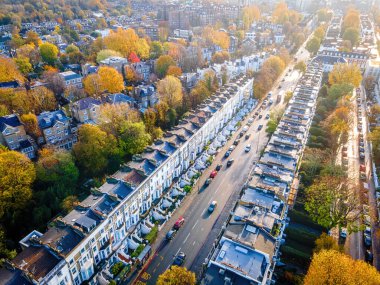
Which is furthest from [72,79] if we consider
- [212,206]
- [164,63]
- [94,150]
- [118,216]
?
[212,206]

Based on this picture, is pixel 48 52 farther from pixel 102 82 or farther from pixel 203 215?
pixel 203 215

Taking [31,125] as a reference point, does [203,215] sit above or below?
below

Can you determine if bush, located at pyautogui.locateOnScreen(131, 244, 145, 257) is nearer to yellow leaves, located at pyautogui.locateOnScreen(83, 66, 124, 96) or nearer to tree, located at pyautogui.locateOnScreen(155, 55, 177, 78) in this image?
yellow leaves, located at pyautogui.locateOnScreen(83, 66, 124, 96)

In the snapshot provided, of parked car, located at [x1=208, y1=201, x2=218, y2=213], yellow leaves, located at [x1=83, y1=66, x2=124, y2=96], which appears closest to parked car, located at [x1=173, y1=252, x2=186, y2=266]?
parked car, located at [x1=208, y1=201, x2=218, y2=213]

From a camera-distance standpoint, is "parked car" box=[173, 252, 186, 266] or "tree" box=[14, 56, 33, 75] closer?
"parked car" box=[173, 252, 186, 266]

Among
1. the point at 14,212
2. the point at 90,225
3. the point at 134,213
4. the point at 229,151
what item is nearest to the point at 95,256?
the point at 90,225

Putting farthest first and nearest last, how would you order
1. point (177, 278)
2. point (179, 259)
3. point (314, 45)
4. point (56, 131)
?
point (314, 45), point (56, 131), point (179, 259), point (177, 278)

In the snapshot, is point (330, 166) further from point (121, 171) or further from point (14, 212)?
point (14, 212)

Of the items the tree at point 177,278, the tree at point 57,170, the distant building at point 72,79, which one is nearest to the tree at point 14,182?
the tree at point 57,170
